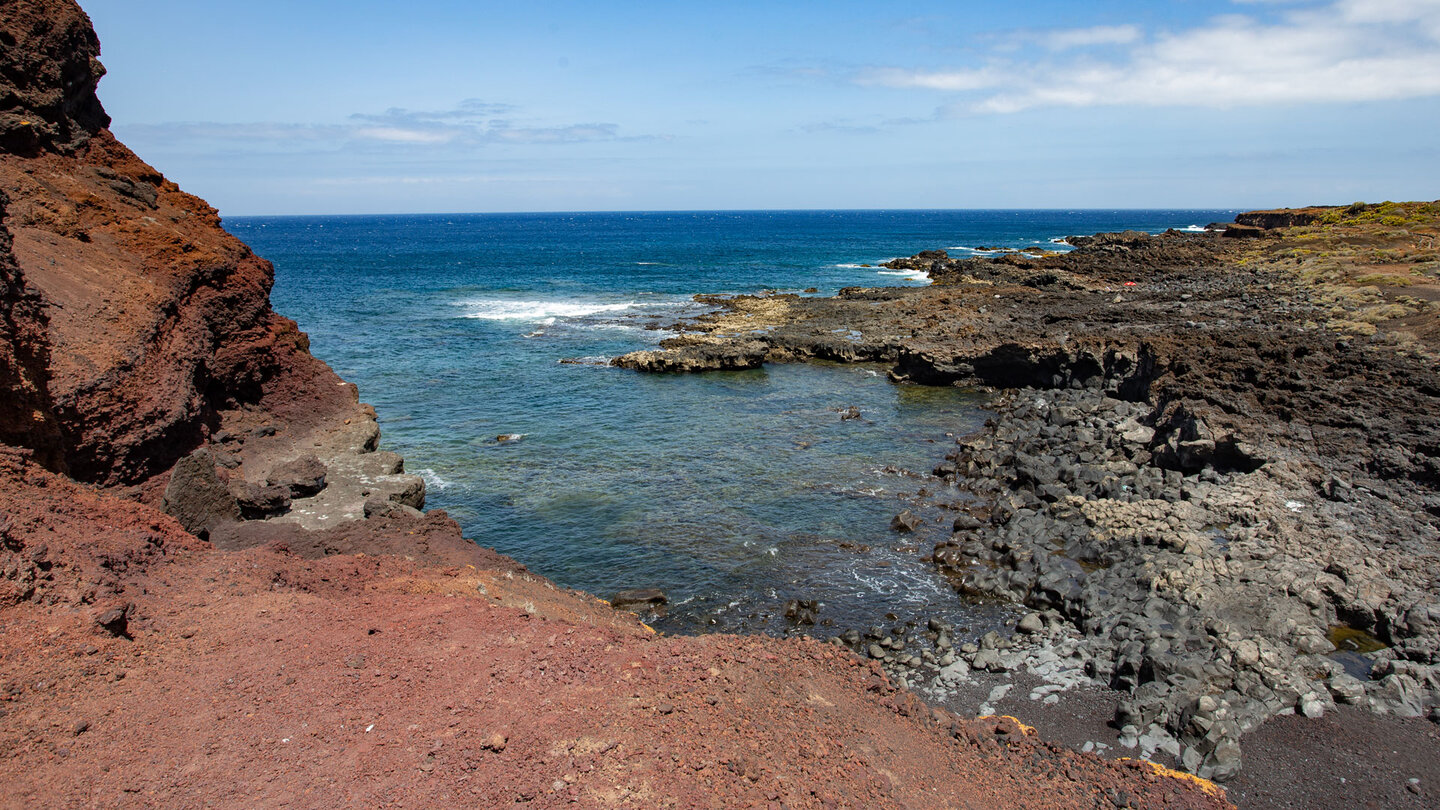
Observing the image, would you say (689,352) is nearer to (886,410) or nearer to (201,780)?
(886,410)

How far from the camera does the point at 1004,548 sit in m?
20.8

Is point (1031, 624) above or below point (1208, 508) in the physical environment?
below

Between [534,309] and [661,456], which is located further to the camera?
[534,309]

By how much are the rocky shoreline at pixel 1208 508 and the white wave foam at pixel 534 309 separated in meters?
32.7

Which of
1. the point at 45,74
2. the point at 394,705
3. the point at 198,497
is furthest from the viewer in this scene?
the point at 45,74

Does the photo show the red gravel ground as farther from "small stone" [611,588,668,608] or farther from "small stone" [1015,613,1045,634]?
"small stone" [611,588,668,608]

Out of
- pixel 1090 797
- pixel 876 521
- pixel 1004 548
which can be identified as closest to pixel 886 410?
pixel 876 521

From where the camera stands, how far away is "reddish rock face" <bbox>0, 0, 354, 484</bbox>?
12695 mm

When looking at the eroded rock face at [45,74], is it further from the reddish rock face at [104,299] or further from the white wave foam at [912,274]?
the white wave foam at [912,274]

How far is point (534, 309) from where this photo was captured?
229ft

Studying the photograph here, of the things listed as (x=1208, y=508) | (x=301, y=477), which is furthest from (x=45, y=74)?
(x=1208, y=508)

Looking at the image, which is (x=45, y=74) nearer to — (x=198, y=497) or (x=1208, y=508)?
(x=198, y=497)

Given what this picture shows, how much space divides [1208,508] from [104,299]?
25575mm

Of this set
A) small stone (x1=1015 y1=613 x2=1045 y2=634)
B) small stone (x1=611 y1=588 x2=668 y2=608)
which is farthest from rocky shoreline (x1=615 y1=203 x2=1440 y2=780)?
small stone (x1=611 y1=588 x2=668 y2=608)
